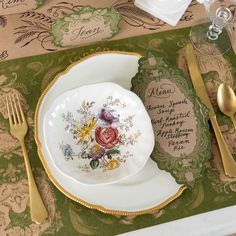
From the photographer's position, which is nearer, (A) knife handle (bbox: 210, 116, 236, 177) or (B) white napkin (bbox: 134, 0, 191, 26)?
(A) knife handle (bbox: 210, 116, 236, 177)

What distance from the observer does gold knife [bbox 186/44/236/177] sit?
0.66m

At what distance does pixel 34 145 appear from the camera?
25.3 inches

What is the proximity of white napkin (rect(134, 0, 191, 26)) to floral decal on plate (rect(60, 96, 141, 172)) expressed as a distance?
21 cm

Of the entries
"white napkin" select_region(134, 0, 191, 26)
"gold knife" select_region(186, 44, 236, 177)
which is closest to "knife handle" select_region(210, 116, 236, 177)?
"gold knife" select_region(186, 44, 236, 177)

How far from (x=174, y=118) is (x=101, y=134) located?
4.6 inches

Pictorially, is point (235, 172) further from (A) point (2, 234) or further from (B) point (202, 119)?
(A) point (2, 234)

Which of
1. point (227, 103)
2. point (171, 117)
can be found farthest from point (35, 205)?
point (227, 103)

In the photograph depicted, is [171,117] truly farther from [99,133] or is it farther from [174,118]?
[99,133]

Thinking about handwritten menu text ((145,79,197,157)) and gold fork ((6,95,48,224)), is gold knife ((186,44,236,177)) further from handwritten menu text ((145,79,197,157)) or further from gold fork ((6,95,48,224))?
gold fork ((6,95,48,224))

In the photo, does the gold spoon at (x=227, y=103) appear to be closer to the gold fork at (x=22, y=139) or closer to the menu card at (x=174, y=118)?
Answer: the menu card at (x=174, y=118)

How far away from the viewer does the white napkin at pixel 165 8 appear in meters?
0.76

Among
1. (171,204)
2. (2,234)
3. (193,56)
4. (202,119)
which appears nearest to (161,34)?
(193,56)

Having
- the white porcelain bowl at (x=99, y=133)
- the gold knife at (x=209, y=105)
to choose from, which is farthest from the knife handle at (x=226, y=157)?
the white porcelain bowl at (x=99, y=133)

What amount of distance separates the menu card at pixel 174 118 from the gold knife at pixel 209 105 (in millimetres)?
25
